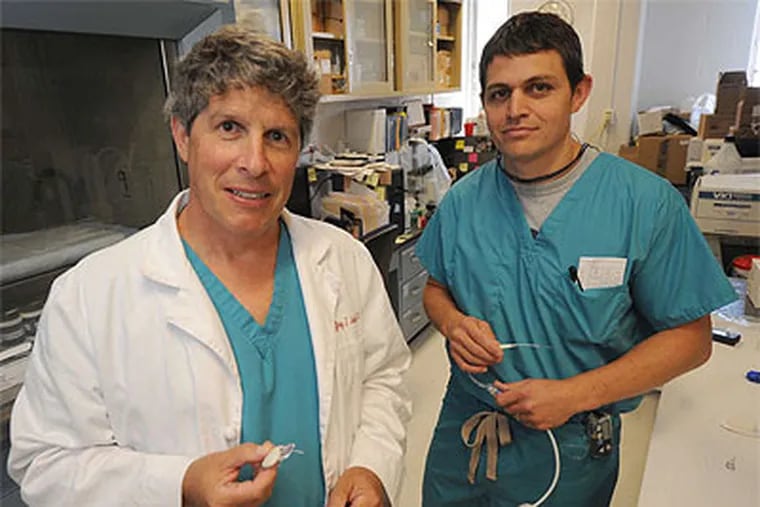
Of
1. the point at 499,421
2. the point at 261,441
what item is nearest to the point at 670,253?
the point at 499,421

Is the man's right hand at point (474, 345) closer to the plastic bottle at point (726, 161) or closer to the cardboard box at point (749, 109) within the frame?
the plastic bottle at point (726, 161)

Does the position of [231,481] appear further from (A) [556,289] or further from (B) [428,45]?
(B) [428,45]

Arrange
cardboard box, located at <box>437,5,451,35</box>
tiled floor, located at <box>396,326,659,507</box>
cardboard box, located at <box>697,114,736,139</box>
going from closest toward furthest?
tiled floor, located at <box>396,326,659,507</box>, cardboard box, located at <box>437,5,451,35</box>, cardboard box, located at <box>697,114,736,139</box>

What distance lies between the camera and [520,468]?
3.92 feet

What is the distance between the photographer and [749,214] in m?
2.17

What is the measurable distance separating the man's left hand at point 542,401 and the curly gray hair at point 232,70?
0.72 m

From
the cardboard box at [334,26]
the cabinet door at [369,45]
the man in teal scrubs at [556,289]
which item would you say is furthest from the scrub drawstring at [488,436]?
the cardboard box at [334,26]

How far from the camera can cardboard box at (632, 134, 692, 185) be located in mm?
4086

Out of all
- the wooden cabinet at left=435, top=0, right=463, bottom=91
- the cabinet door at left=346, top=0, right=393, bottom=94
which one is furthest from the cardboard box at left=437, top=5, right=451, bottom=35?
the cabinet door at left=346, top=0, right=393, bottom=94

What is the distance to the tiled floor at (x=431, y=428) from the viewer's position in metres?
2.07

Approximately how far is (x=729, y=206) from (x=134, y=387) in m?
2.39

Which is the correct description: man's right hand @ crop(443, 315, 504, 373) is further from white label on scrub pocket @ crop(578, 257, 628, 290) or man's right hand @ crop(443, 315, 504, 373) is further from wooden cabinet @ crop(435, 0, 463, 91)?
wooden cabinet @ crop(435, 0, 463, 91)

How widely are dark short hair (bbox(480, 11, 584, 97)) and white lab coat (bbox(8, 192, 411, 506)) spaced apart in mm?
702

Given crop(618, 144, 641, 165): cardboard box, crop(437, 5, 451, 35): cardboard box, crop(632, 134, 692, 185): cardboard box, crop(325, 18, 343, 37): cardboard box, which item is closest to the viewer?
crop(325, 18, 343, 37): cardboard box
